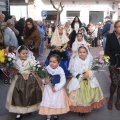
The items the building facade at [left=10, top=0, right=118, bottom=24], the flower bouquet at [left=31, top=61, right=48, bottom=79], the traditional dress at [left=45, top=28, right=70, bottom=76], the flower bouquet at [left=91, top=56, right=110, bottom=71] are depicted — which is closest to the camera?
the flower bouquet at [left=31, top=61, right=48, bottom=79]

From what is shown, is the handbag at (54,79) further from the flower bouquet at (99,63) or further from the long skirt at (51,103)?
the flower bouquet at (99,63)

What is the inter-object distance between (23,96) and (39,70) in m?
0.54

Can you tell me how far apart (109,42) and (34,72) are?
1552mm

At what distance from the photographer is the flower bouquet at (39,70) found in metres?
4.26

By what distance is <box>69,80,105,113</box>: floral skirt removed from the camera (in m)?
4.73

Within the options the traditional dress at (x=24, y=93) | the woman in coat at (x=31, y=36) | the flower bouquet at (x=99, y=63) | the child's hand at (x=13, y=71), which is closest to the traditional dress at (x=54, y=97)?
the traditional dress at (x=24, y=93)

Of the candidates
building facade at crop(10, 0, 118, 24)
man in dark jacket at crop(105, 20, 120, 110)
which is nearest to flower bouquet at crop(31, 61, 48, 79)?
man in dark jacket at crop(105, 20, 120, 110)

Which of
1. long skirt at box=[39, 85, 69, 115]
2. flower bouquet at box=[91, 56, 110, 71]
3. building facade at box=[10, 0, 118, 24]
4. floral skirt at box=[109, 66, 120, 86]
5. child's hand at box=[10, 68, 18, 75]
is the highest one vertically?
building facade at box=[10, 0, 118, 24]

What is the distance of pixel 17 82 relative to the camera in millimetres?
4566

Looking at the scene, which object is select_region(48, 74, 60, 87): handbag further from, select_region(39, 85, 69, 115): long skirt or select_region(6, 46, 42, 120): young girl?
select_region(6, 46, 42, 120): young girl

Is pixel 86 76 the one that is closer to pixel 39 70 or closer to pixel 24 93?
pixel 39 70

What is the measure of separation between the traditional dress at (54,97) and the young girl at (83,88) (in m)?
0.29

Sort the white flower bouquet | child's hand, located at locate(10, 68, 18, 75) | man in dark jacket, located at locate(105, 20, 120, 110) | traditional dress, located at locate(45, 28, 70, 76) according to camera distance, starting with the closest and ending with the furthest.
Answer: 1. the white flower bouquet
2. child's hand, located at locate(10, 68, 18, 75)
3. man in dark jacket, located at locate(105, 20, 120, 110)
4. traditional dress, located at locate(45, 28, 70, 76)

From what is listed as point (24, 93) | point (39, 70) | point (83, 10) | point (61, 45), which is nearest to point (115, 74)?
point (39, 70)
